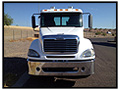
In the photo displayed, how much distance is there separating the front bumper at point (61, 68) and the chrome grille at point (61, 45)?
389mm

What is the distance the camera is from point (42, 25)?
6855 millimetres

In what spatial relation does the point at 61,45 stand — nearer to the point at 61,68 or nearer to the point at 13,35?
the point at 61,68

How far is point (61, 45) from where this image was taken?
17.5ft

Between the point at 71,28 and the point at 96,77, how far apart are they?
2281mm

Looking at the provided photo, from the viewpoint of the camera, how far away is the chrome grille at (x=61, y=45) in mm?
5328

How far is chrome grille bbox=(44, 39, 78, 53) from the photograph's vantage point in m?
5.33

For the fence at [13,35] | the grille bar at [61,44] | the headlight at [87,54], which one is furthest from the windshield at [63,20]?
the fence at [13,35]

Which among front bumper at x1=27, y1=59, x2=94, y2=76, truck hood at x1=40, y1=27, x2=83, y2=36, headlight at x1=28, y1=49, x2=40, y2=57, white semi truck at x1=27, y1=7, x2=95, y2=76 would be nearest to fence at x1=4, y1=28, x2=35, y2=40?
truck hood at x1=40, y1=27, x2=83, y2=36

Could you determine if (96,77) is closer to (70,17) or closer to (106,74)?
(106,74)

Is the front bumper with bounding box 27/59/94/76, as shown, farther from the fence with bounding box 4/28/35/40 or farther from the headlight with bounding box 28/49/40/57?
the fence with bounding box 4/28/35/40

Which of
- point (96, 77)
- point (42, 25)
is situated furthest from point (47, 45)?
point (96, 77)

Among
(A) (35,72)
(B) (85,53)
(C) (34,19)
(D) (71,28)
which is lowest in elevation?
(A) (35,72)

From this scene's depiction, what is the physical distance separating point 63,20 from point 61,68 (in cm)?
246

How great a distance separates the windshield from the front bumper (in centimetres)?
211
